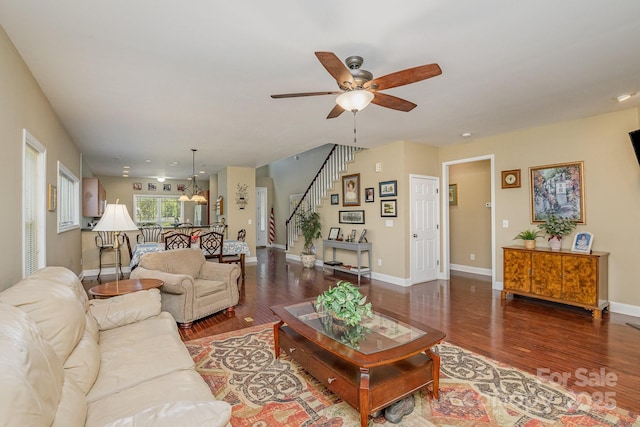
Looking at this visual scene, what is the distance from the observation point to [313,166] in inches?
391

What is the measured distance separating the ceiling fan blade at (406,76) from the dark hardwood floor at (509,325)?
7.90ft

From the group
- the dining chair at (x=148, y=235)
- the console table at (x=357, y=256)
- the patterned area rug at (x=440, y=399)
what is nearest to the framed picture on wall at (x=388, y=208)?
the console table at (x=357, y=256)

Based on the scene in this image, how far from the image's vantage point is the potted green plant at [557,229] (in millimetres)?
4270

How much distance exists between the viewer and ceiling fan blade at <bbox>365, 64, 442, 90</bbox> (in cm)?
214

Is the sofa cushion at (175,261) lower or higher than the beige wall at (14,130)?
lower

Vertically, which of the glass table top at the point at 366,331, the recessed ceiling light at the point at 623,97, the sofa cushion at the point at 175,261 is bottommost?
the glass table top at the point at 366,331

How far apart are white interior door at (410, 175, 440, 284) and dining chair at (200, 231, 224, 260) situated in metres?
3.50

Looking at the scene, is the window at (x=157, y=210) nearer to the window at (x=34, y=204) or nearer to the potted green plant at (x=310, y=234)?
the potted green plant at (x=310, y=234)

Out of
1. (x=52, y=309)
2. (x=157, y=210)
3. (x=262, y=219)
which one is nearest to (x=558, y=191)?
(x=52, y=309)

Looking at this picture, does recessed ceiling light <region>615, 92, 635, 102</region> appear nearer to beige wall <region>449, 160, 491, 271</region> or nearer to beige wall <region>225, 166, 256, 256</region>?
beige wall <region>449, 160, 491, 271</region>

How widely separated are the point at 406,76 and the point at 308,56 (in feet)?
2.69

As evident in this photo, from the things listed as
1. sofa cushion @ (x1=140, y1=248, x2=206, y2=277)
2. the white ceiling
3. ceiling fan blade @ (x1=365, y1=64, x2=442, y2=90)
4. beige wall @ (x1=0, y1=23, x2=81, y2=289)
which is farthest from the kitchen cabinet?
ceiling fan blade @ (x1=365, y1=64, x2=442, y2=90)

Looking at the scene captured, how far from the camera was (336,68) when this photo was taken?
2145 millimetres

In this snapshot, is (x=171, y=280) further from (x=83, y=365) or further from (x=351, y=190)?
(x=351, y=190)
